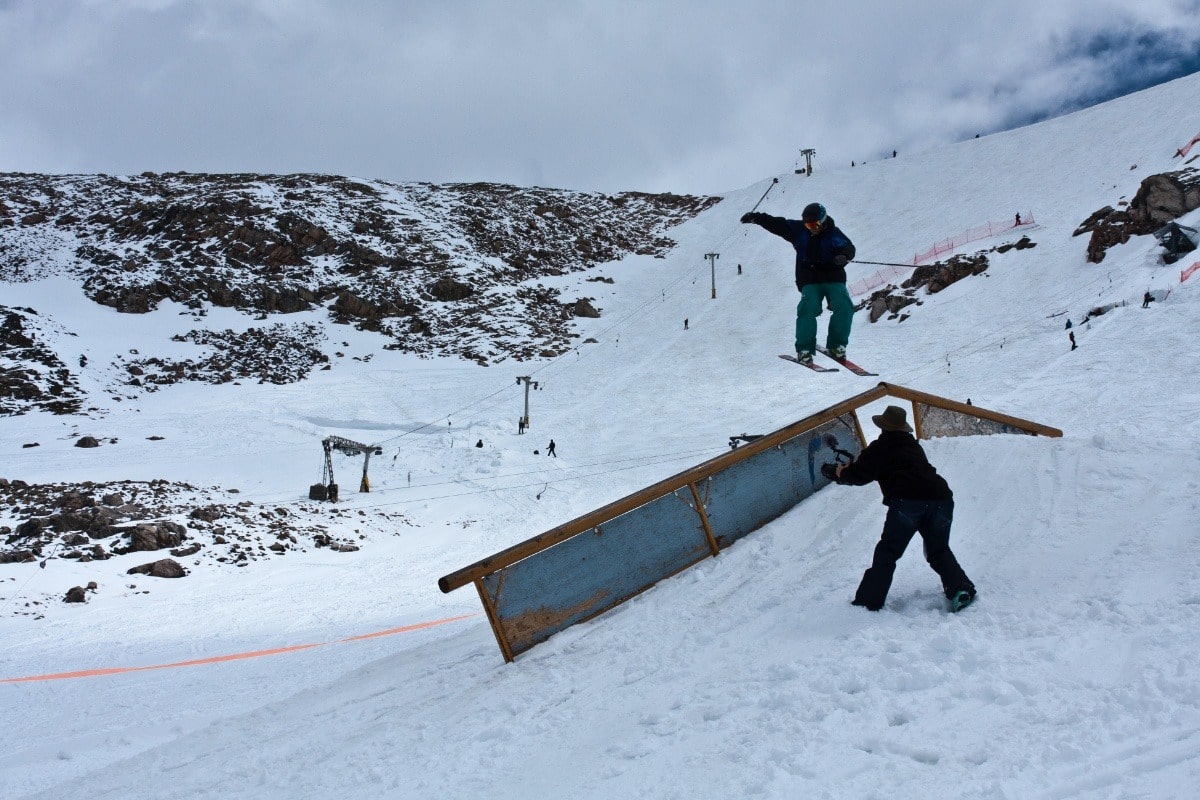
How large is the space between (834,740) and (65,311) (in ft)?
181

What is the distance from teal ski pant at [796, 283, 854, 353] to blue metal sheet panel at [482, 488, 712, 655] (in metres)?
2.25

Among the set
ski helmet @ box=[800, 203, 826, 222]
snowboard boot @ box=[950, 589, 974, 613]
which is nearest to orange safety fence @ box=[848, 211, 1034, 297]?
ski helmet @ box=[800, 203, 826, 222]

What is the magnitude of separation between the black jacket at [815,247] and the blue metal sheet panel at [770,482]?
6.23 feet

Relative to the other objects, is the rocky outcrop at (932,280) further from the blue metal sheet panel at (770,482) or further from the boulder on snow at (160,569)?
the boulder on snow at (160,569)

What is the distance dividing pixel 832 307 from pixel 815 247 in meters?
0.67

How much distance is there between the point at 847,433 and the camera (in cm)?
882

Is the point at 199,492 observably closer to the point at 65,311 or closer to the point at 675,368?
the point at 675,368

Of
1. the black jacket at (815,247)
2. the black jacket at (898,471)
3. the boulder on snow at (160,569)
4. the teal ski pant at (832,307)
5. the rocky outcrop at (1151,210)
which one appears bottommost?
the boulder on snow at (160,569)

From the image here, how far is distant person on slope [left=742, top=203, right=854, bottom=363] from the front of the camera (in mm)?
7270

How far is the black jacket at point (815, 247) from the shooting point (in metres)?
7.27

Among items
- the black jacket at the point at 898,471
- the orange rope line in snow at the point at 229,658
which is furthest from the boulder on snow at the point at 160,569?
the black jacket at the point at 898,471

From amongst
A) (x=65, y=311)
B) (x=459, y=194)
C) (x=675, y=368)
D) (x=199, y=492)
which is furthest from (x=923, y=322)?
(x=459, y=194)

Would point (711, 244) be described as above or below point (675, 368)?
above

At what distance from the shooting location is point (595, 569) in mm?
6746
